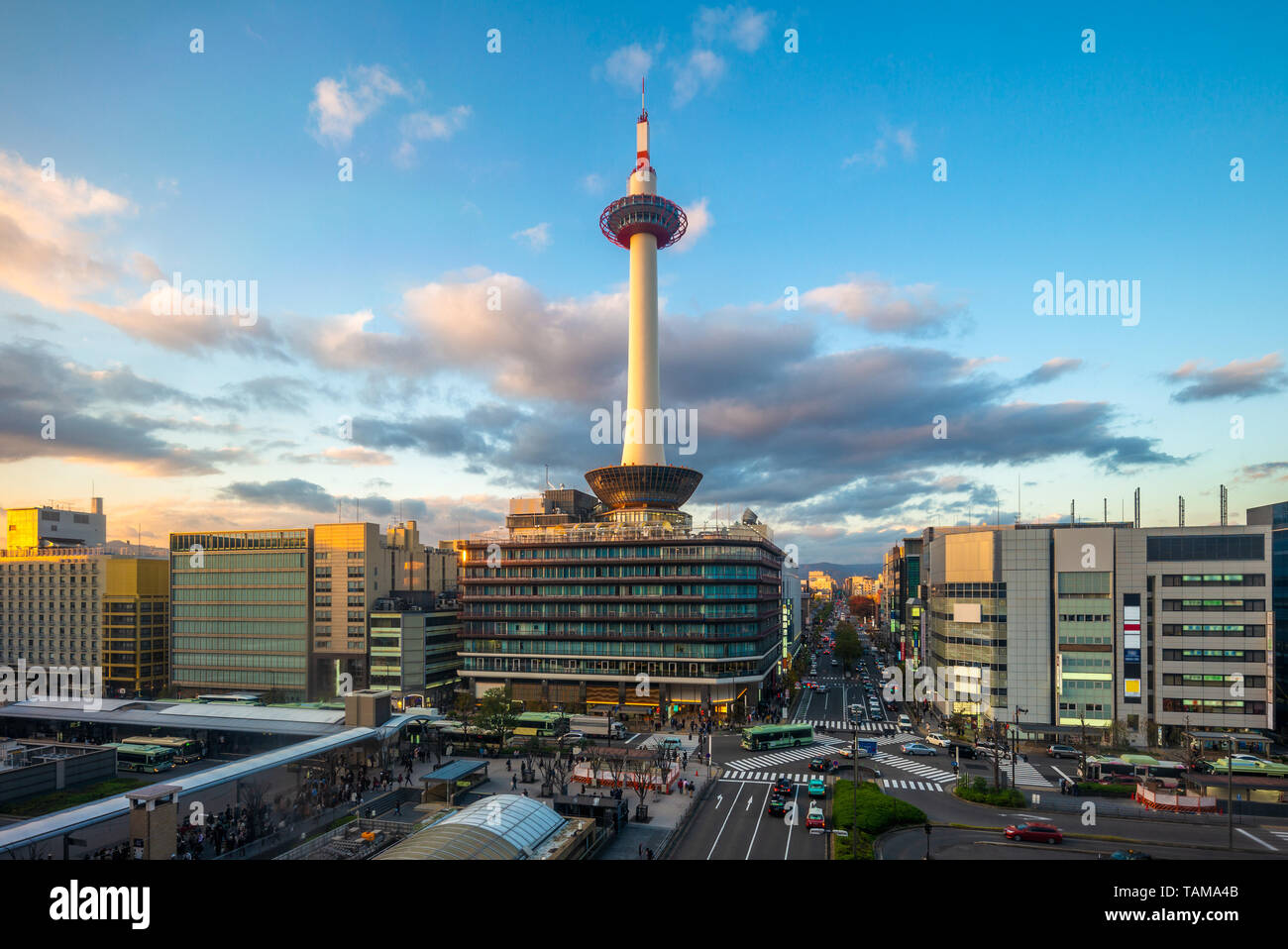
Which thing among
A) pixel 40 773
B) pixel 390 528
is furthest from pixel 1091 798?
pixel 390 528

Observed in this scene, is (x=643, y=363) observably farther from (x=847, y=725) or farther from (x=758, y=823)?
(x=758, y=823)

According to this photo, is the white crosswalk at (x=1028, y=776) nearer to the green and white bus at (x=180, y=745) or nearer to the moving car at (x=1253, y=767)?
the moving car at (x=1253, y=767)

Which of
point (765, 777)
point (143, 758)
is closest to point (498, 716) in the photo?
point (765, 777)

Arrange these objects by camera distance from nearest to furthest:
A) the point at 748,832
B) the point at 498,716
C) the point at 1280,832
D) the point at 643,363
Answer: the point at 748,832
the point at 1280,832
the point at 498,716
the point at 643,363

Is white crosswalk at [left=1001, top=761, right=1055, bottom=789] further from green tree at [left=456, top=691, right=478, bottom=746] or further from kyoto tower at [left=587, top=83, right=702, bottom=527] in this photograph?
kyoto tower at [left=587, top=83, right=702, bottom=527]
